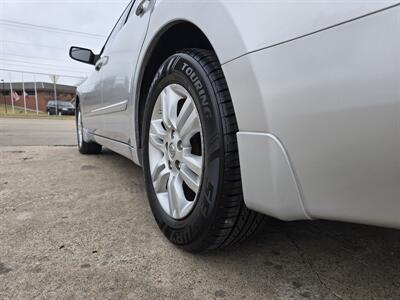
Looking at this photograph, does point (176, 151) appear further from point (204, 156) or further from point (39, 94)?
point (39, 94)

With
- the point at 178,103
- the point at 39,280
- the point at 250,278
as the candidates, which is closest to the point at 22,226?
the point at 39,280

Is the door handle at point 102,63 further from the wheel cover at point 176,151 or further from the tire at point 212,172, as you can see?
the tire at point 212,172

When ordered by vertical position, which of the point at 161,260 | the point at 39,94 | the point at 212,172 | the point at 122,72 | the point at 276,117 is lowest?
the point at 161,260

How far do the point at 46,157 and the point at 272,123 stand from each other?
12.2 ft

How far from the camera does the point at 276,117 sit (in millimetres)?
986

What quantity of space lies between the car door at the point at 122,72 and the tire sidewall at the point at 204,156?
1.82 ft

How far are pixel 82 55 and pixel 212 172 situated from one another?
3025mm

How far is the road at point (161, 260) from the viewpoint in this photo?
124 centimetres

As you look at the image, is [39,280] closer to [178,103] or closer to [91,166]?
[178,103]

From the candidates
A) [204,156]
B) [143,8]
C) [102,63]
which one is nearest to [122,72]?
[143,8]

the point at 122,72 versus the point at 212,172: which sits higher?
the point at 122,72

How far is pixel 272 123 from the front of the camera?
1.00m

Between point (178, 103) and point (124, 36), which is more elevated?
point (124, 36)

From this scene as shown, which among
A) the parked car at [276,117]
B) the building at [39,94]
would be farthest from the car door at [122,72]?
the building at [39,94]
